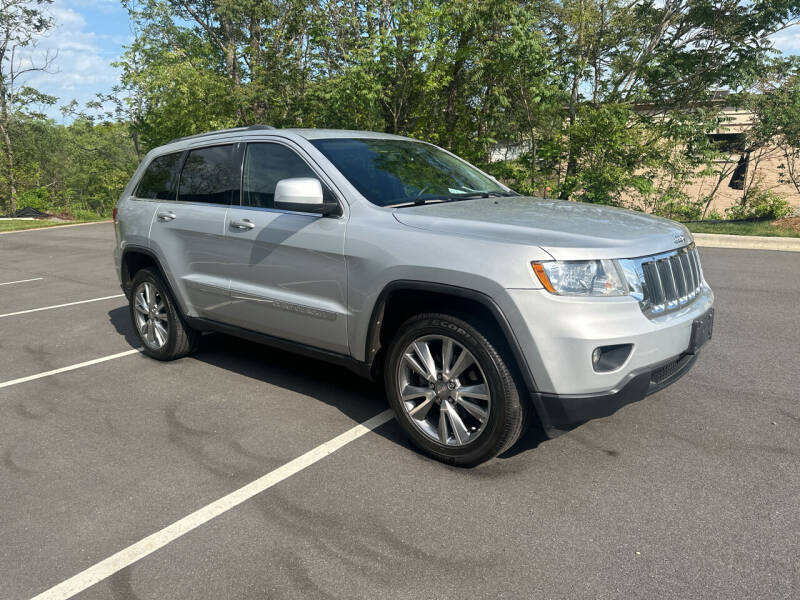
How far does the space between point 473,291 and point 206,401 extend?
2.41 meters

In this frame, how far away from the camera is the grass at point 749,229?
12.2 m

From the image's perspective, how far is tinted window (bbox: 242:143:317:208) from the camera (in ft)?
14.1

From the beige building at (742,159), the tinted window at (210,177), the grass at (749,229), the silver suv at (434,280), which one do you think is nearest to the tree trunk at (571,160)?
the beige building at (742,159)

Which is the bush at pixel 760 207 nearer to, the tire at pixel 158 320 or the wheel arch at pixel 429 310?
the wheel arch at pixel 429 310

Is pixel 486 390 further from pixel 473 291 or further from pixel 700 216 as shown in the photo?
pixel 700 216

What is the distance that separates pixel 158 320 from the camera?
5570 millimetres

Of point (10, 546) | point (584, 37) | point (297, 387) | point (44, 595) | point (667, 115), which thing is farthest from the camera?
point (584, 37)

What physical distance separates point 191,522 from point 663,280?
8.75 feet

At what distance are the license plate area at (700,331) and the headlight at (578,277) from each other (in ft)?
2.05

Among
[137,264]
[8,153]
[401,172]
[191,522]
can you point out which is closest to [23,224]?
[8,153]

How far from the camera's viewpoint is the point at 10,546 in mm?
2885

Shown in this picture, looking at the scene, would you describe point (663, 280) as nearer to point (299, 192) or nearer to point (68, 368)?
point (299, 192)

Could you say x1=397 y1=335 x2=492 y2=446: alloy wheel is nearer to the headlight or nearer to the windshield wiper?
the headlight

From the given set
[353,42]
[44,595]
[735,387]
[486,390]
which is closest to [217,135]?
[486,390]
